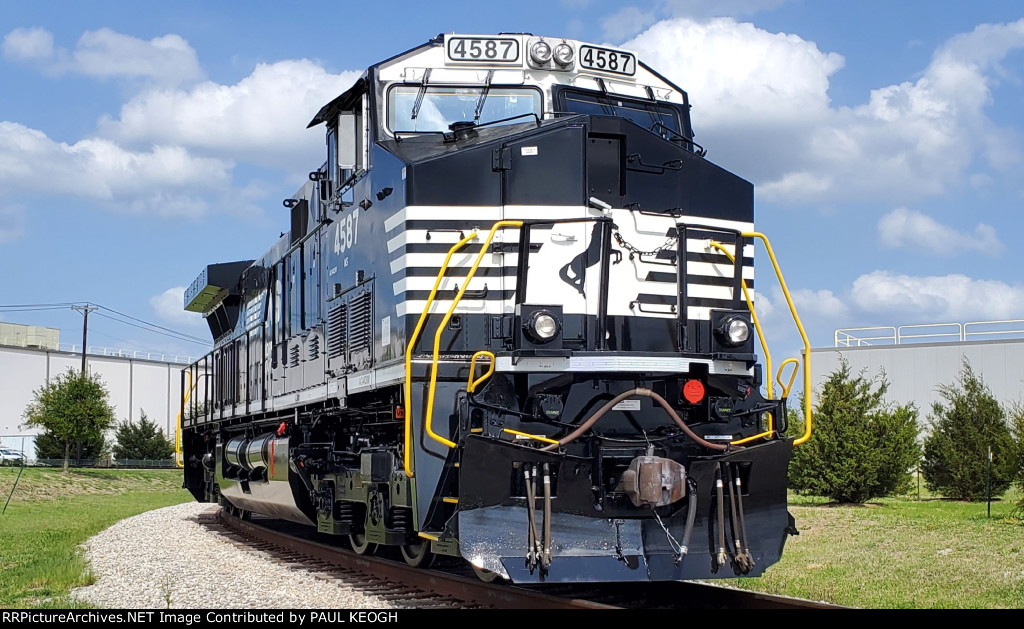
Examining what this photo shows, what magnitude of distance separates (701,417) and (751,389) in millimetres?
516

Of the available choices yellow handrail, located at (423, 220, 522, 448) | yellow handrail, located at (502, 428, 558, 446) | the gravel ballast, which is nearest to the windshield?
yellow handrail, located at (423, 220, 522, 448)

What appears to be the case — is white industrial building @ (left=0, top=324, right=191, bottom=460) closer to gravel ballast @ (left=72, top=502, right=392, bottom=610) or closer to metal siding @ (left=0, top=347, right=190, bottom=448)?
metal siding @ (left=0, top=347, right=190, bottom=448)

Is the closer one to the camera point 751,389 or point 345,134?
point 751,389

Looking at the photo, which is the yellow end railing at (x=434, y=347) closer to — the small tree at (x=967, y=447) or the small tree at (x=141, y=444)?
the small tree at (x=967, y=447)

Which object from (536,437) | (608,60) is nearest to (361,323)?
(536,437)

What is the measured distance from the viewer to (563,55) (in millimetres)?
8500

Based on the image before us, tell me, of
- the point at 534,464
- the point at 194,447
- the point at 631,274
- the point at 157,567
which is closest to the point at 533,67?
the point at 631,274

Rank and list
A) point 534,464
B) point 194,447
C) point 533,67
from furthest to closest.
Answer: point 194,447
point 533,67
point 534,464

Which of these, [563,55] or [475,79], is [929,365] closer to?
[563,55]

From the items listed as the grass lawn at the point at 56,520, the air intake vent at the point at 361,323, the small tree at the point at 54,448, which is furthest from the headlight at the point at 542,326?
the small tree at the point at 54,448

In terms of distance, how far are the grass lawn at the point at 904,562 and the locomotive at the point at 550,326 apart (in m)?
1.48

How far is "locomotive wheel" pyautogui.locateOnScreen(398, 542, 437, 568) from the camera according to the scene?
8.70m

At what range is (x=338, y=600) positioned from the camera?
8078 mm

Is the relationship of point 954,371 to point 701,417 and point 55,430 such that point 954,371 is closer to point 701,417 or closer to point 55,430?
point 701,417
